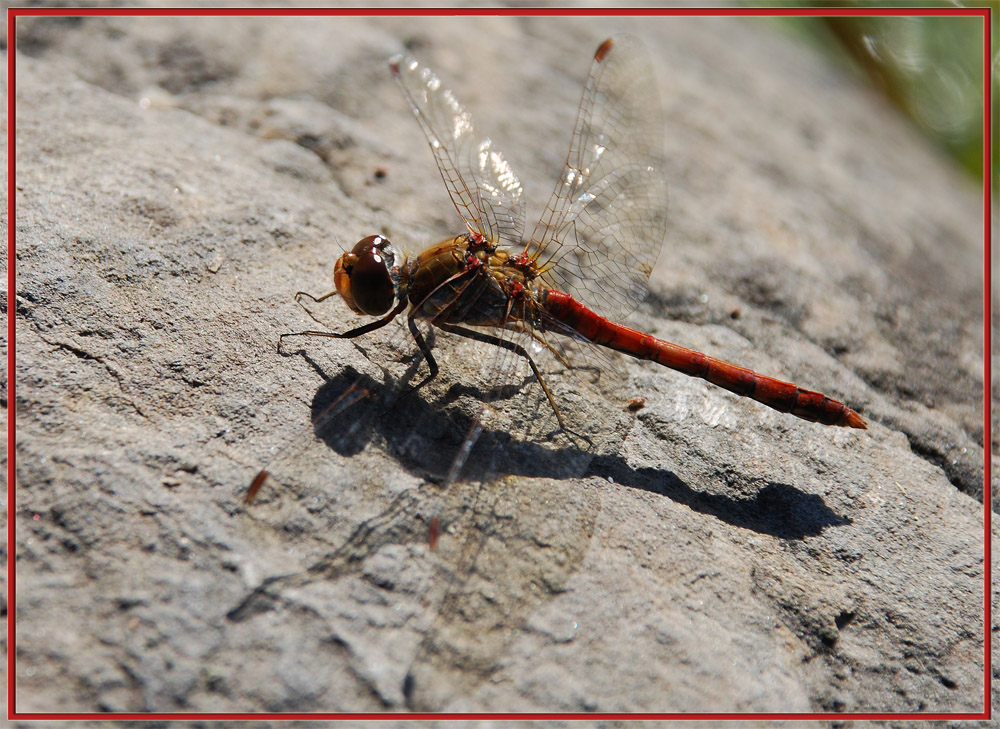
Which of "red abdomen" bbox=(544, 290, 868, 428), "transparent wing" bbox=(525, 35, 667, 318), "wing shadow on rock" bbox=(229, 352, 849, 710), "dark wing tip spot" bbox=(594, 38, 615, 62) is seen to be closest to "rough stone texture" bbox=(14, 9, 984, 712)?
"wing shadow on rock" bbox=(229, 352, 849, 710)

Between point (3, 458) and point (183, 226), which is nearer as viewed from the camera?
point (3, 458)

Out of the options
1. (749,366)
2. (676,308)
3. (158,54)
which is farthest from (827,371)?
(158,54)

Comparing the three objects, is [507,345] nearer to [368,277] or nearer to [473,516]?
[368,277]

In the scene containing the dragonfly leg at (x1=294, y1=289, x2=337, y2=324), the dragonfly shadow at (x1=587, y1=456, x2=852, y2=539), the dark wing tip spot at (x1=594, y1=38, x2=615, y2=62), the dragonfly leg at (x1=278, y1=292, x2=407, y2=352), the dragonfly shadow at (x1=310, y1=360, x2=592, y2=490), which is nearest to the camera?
the dragonfly shadow at (x1=310, y1=360, x2=592, y2=490)

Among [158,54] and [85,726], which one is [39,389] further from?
[158,54]

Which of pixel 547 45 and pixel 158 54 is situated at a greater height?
pixel 547 45

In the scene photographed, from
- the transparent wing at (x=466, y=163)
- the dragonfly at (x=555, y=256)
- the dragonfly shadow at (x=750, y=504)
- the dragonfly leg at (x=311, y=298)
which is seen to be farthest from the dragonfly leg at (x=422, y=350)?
the dragonfly shadow at (x=750, y=504)

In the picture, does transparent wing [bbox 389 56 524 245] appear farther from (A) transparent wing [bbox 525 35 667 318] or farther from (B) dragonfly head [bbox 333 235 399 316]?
(B) dragonfly head [bbox 333 235 399 316]
